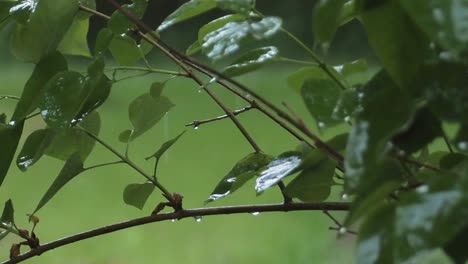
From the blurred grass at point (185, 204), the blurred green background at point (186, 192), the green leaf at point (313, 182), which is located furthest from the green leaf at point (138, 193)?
the blurred grass at point (185, 204)

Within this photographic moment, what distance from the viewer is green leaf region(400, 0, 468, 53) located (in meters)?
0.20

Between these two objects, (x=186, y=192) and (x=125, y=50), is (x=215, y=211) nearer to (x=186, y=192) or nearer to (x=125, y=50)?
(x=125, y=50)

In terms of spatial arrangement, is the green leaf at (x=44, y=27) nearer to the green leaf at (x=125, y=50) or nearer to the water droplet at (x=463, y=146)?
the green leaf at (x=125, y=50)

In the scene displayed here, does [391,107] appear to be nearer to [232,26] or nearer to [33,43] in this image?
[232,26]

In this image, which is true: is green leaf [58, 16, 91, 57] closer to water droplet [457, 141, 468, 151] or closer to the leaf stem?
the leaf stem

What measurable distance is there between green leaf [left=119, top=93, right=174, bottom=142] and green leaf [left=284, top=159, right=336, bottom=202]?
0.12 meters

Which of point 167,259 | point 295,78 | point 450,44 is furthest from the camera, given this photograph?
point 167,259

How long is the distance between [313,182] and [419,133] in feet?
0.47

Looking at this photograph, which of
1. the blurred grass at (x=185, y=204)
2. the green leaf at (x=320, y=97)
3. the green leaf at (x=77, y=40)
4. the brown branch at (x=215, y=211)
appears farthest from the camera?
the blurred grass at (x=185, y=204)

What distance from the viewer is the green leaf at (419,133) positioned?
26cm

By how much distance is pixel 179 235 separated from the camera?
1598 mm

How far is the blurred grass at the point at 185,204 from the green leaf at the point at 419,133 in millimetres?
1111

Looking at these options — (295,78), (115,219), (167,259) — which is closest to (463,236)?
(295,78)

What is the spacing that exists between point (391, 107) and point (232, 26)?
0.09 meters
